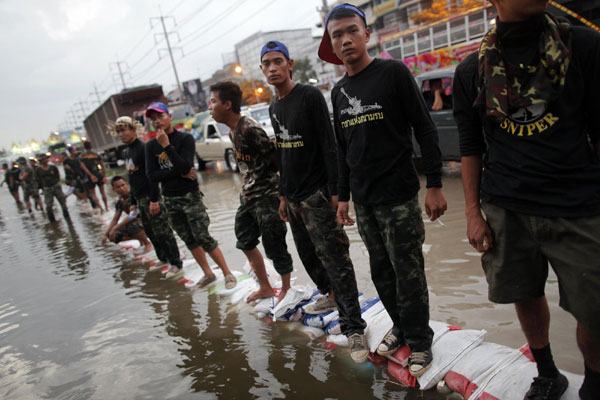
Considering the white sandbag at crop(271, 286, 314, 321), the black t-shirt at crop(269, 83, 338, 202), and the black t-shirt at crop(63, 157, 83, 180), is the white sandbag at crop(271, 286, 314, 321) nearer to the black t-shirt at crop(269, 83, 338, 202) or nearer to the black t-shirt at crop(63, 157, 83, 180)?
the black t-shirt at crop(269, 83, 338, 202)

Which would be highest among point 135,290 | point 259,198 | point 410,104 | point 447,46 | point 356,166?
point 447,46

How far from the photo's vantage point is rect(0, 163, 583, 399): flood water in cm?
245

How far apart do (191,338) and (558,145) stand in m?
2.97

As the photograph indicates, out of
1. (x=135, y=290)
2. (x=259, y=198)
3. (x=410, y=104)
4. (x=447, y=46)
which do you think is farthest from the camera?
(x=447, y=46)

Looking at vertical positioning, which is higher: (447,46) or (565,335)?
(447,46)

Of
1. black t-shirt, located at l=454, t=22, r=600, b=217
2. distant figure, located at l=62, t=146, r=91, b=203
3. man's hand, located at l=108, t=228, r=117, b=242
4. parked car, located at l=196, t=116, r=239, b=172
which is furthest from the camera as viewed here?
parked car, located at l=196, t=116, r=239, b=172

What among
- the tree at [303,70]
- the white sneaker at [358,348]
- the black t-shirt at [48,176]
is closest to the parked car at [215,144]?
the black t-shirt at [48,176]

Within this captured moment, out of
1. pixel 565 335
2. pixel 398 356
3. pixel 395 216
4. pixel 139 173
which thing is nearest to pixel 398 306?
pixel 398 356

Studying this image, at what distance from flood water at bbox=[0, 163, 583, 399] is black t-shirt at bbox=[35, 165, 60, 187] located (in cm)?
570

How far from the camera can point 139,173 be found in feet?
16.5

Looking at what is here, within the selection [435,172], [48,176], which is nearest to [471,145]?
[435,172]

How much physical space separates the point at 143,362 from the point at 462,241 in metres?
3.22

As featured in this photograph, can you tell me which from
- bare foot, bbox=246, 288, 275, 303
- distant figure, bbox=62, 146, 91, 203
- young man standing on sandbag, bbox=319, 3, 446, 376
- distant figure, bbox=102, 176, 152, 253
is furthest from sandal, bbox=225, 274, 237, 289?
distant figure, bbox=62, 146, 91, 203

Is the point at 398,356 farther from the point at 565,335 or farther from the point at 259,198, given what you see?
the point at 259,198
